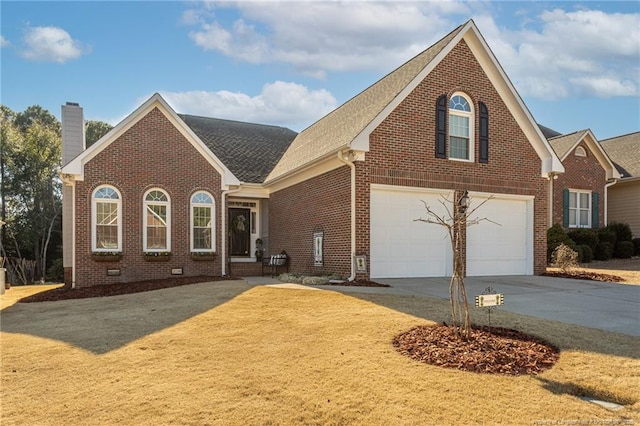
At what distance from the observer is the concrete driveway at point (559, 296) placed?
7.67 m

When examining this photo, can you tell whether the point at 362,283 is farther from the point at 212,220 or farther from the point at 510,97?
the point at 510,97

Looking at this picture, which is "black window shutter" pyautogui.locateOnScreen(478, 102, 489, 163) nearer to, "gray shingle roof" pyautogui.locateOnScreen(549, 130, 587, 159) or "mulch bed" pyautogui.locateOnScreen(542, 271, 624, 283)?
"mulch bed" pyautogui.locateOnScreen(542, 271, 624, 283)

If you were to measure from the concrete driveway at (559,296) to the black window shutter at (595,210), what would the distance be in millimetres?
10768

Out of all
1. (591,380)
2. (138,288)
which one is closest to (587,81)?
(591,380)

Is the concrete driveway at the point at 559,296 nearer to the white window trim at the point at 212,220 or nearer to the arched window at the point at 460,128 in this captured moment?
A: the arched window at the point at 460,128

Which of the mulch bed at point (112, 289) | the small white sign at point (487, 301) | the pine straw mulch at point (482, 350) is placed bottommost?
the mulch bed at point (112, 289)

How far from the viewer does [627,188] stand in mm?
25203

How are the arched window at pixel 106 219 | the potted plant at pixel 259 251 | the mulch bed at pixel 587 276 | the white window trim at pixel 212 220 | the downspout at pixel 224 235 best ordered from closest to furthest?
the mulch bed at pixel 587 276, the arched window at pixel 106 219, the white window trim at pixel 212 220, the downspout at pixel 224 235, the potted plant at pixel 259 251

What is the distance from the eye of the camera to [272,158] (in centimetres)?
2003

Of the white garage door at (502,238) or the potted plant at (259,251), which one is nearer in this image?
the white garage door at (502,238)

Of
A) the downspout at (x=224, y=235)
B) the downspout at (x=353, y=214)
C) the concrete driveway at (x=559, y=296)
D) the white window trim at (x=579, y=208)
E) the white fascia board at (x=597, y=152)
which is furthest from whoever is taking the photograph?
the white window trim at (x=579, y=208)

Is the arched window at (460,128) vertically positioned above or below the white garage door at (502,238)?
above

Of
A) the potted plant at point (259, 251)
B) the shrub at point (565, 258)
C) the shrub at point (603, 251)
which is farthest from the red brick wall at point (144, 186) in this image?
the shrub at point (603, 251)

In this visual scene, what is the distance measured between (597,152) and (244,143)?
17.5m
